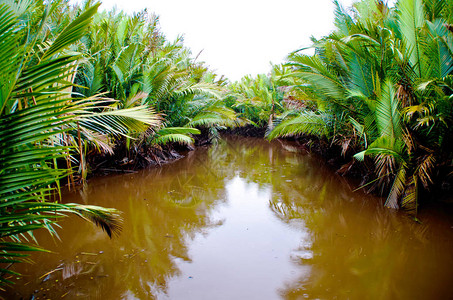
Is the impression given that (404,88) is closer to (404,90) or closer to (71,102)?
(404,90)

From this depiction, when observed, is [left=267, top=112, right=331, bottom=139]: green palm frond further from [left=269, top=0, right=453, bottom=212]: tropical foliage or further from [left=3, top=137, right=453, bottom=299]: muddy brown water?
[left=3, top=137, right=453, bottom=299]: muddy brown water

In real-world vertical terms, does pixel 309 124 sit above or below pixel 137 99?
below

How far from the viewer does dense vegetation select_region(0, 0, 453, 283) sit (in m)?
1.48

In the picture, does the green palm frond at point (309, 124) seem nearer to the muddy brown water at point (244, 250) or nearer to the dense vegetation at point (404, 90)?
the dense vegetation at point (404, 90)

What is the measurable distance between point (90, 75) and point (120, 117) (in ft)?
9.19

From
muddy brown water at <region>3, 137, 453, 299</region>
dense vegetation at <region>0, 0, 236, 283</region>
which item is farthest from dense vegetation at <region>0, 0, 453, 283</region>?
muddy brown water at <region>3, 137, 453, 299</region>

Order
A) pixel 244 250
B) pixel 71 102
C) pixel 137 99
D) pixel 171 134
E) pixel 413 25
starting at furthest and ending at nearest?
pixel 171 134 → pixel 137 99 → pixel 413 25 → pixel 244 250 → pixel 71 102

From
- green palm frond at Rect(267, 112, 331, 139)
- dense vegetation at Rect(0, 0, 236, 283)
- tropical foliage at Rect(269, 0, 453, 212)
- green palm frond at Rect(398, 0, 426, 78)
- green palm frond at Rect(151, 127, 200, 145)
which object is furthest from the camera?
green palm frond at Rect(151, 127, 200, 145)

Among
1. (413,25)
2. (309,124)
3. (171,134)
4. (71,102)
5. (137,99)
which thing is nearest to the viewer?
(71,102)

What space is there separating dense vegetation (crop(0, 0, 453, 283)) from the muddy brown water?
0.36 metres

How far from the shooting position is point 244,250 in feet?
8.28

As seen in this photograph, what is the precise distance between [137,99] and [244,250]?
3.12 m

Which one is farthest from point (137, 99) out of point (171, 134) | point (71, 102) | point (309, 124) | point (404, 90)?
point (404, 90)

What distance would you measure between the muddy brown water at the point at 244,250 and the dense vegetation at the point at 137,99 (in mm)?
362
